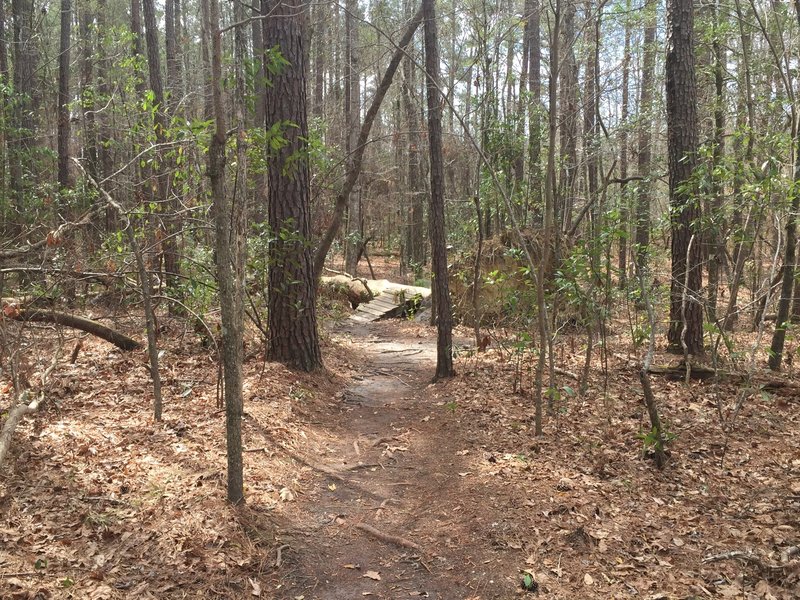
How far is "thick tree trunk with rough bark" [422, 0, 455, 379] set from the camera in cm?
823

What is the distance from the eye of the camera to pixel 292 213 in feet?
26.8

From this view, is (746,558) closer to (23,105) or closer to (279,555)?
(279,555)

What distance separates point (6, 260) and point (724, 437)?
8858 millimetres

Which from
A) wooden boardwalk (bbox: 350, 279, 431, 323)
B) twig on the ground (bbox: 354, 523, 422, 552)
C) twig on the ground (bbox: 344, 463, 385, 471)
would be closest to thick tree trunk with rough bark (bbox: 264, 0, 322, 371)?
twig on the ground (bbox: 344, 463, 385, 471)

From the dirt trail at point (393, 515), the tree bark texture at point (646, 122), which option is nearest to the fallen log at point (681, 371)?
the tree bark texture at point (646, 122)

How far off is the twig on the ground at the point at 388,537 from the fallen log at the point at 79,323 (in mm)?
4483

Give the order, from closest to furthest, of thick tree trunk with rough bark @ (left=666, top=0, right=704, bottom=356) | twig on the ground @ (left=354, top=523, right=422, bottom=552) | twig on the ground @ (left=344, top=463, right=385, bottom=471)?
twig on the ground @ (left=354, top=523, right=422, bottom=552)
twig on the ground @ (left=344, top=463, right=385, bottom=471)
thick tree trunk with rough bark @ (left=666, top=0, right=704, bottom=356)

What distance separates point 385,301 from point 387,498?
11.6 metres

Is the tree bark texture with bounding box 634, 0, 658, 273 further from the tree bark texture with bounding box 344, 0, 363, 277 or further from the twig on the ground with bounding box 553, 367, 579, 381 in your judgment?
the tree bark texture with bounding box 344, 0, 363, 277

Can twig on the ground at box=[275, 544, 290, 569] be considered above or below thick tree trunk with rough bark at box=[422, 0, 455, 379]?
below

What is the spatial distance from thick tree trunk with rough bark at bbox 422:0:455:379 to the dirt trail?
129 cm

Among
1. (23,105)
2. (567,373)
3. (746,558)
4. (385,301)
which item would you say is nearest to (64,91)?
Result: (23,105)

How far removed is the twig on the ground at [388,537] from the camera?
4289mm

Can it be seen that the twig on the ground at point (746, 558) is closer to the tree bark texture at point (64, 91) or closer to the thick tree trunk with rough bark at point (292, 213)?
the thick tree trunk with rough bark at point (292, 213)
